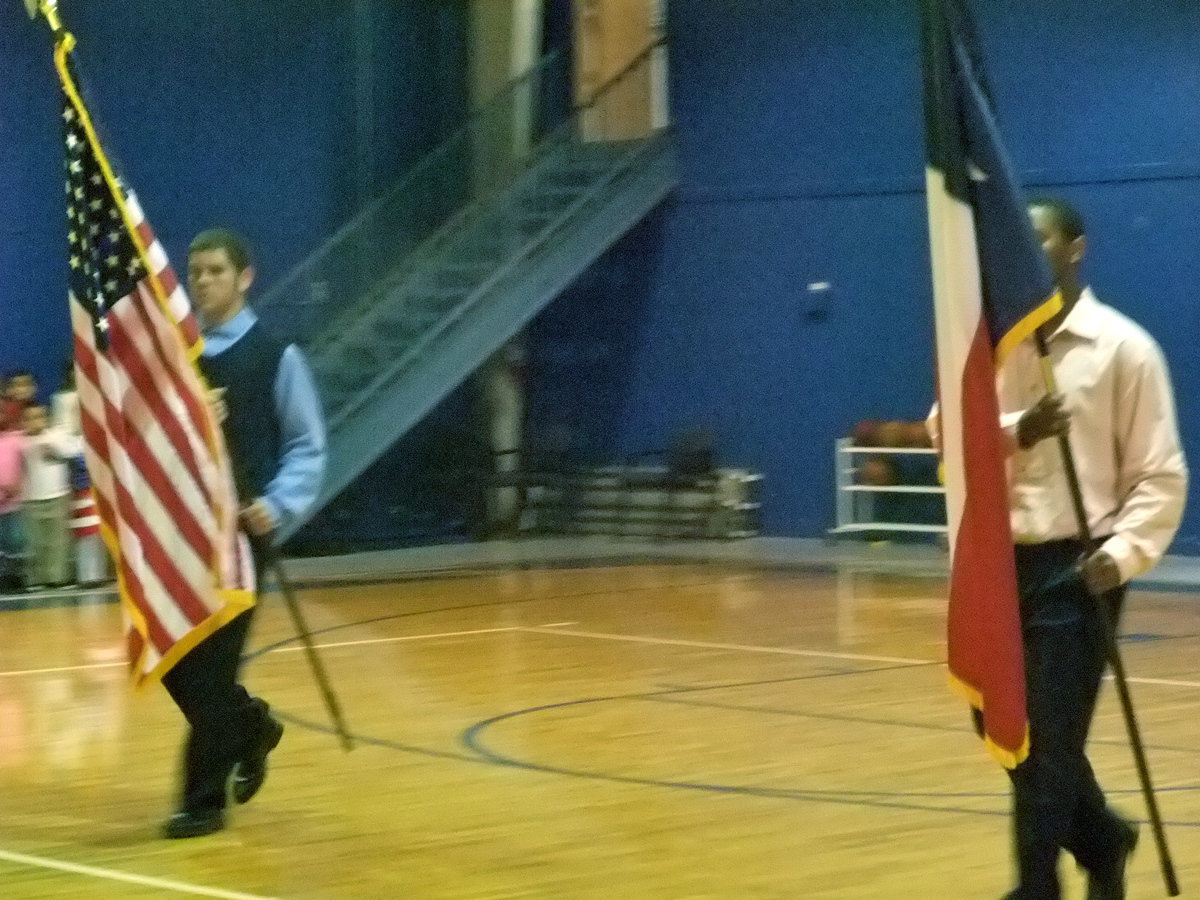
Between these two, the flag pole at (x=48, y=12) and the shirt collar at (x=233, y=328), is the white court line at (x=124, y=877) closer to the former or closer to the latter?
the shirt collar at (x=233, y=328)

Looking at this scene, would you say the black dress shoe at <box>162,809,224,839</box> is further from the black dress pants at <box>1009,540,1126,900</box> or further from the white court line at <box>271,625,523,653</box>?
the white court line at <box>271,625,523,653</box>

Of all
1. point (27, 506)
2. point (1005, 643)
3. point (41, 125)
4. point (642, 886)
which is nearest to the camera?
point (1005, 643)

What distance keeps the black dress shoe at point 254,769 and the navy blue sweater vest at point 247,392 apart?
0.78 metres

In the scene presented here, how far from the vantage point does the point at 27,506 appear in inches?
610

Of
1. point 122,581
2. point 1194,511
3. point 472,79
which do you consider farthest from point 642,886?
point 472,79

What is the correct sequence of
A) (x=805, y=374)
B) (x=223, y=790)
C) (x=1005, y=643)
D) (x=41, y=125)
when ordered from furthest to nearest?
(x=805, y=374) → (x=41, y=125) → (x=223, y=790) → (x=1005, y=643)

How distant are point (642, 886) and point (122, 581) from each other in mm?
2044

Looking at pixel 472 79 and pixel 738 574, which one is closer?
pixel 738 574

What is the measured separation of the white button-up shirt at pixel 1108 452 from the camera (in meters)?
5.30

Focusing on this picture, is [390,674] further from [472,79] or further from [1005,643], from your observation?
[472,79]

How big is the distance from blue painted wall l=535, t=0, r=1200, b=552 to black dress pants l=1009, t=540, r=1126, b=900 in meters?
12.4

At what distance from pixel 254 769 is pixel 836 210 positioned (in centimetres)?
1283

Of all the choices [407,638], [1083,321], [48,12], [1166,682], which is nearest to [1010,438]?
[1083,321]

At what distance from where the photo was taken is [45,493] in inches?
608
